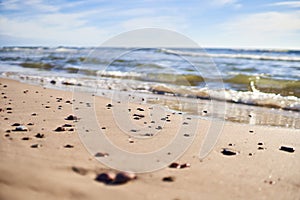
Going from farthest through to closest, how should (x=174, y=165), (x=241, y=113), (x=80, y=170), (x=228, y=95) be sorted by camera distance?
(x=228, y=95)
(x=241, y=113)
(x=174, y=165)
(x=80, y=170)

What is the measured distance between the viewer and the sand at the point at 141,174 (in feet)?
7.41

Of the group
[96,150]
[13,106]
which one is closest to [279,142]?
[96,150]

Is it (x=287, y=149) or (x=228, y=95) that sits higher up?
(x=228, y=95)

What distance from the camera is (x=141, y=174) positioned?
2682 millimetres

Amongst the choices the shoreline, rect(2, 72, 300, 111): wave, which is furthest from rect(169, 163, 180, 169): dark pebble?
rect(2, 72, 300, 111): wave

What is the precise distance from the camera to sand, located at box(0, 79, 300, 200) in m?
2.26

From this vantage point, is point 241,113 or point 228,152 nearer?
point 228,152

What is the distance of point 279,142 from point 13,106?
165 inches

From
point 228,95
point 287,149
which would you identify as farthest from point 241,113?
point 287,149

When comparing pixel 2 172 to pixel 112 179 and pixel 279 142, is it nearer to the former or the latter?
pixel 112 179

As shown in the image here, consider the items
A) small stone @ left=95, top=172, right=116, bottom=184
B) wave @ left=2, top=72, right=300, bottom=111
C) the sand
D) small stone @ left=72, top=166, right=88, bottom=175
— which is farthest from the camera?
wave @ left=2, top=72, right=300, bottom=111

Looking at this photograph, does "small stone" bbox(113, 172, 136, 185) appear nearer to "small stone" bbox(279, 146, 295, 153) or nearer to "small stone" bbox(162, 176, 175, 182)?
"small stone" bbox(162, 176, 175, 182)

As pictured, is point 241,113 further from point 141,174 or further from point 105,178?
point 105,178

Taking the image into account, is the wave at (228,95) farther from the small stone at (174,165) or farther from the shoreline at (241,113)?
the small stone at (174,165)
